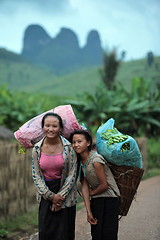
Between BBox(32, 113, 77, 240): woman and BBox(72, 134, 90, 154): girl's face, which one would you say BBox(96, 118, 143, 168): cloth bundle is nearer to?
BBox(72, 134, 90, 154): girl's face

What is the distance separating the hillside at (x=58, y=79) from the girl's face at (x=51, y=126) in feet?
121

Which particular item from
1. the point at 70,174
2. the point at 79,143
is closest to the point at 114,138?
the point at 79,143

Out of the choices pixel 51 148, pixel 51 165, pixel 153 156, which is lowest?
pixel 153 156

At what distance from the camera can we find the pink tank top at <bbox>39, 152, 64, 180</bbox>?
2.87 meters

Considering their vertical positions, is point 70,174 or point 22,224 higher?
point 70,174

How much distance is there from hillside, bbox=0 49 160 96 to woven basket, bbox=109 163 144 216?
36.8 metres

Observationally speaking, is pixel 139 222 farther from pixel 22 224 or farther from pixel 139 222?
pixel 22 224

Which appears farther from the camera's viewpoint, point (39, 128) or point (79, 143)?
point (39, 128)

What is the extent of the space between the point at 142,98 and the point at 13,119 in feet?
14.5

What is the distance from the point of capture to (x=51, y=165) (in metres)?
2.88

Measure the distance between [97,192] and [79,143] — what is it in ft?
1.41

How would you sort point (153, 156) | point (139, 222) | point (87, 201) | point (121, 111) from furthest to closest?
point (121, 111)
point (153, 156)
point (139, 222)
point (87, 201)

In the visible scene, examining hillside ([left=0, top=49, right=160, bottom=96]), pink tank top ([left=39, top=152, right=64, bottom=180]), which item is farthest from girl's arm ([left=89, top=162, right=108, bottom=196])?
hillside ([left=0, top=49, right=160, bottom=96])

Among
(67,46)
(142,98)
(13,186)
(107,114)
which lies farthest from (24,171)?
(67,46)
